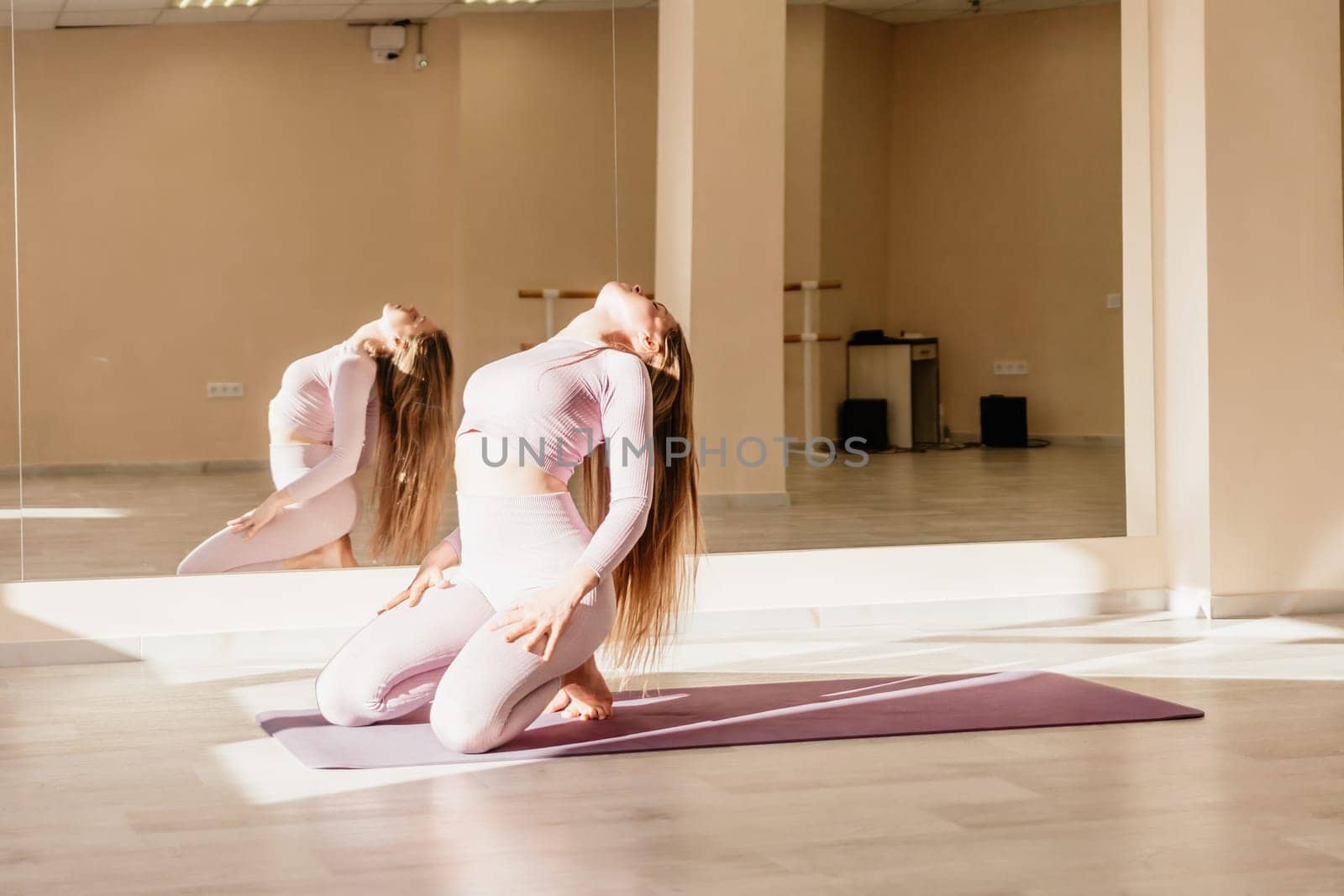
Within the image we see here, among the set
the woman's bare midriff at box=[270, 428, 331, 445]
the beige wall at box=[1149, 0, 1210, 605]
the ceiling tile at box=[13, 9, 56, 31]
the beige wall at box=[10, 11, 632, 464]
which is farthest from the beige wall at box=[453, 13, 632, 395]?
the beige wall at box=[1149, 0, 1210, 605]

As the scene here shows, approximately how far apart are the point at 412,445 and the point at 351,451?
19 cm

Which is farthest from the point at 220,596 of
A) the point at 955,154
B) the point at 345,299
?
the point at 955,154

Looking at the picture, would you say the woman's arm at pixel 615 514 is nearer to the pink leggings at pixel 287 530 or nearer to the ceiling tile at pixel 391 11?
the pink leggings at pixel 287 530

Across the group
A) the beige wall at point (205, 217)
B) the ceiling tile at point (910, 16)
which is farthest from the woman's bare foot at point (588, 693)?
the ceiling tile at point (910, 16)

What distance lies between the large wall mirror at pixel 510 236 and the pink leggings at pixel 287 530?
2.1 inches

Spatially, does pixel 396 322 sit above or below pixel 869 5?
below

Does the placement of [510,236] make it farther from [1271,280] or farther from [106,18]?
[1271,280]

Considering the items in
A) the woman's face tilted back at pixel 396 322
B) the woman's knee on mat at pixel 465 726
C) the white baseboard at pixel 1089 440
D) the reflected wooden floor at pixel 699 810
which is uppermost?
the woman's face tilted back at pixel 396 322

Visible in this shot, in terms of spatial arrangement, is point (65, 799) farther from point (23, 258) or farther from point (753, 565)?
point (753, 565)

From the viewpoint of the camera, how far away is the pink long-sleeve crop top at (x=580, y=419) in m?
3.58

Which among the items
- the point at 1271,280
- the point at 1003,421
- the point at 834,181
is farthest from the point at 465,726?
the point at 1271,280

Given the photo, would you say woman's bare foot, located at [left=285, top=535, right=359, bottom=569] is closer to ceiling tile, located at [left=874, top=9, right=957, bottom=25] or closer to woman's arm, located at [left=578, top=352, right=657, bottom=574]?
woman's arm, located at [left=578, top=352, right=657, bottom=574]

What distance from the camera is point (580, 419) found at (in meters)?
3.77

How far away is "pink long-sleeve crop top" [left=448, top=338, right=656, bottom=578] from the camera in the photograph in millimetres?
3580
